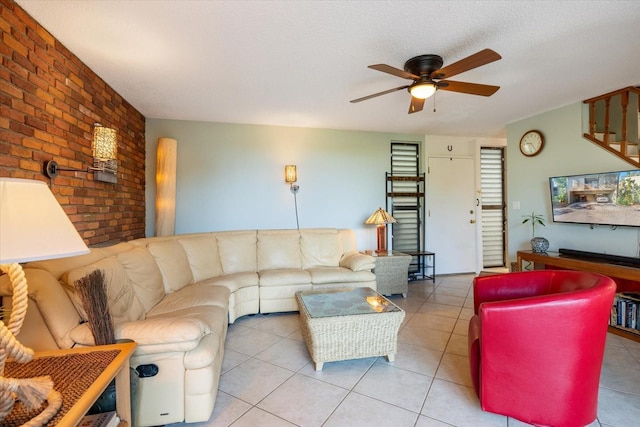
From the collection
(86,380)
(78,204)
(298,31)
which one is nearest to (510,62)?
(298,31)

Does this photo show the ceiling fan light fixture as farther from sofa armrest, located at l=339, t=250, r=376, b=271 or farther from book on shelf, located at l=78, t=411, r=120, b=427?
book on shelf, located at l=78, t=411, r=120, b=427

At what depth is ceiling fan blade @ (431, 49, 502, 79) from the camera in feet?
5.63

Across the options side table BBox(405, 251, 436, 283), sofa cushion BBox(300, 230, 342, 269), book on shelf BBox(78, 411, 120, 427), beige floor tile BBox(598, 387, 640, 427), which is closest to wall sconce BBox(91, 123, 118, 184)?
book on shelf BBox(78, 411, 120, 427)

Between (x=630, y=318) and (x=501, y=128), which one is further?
(x=501, y=128)

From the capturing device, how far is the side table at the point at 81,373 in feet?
3.02

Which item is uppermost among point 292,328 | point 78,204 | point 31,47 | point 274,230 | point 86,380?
point 31,47

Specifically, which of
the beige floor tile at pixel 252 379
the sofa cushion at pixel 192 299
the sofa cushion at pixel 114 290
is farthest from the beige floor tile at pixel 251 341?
the sofa cushion at pixel 114 290

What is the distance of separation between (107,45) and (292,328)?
2765 millimetres

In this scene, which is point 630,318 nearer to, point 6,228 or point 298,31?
point 298,31

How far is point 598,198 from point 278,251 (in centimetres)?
353

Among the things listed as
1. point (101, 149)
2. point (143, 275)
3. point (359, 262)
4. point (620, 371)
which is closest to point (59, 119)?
point (101, 149)

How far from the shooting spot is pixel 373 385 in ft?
6.31

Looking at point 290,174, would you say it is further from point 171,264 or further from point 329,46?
point 329,46

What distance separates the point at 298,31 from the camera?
6.26 ft
